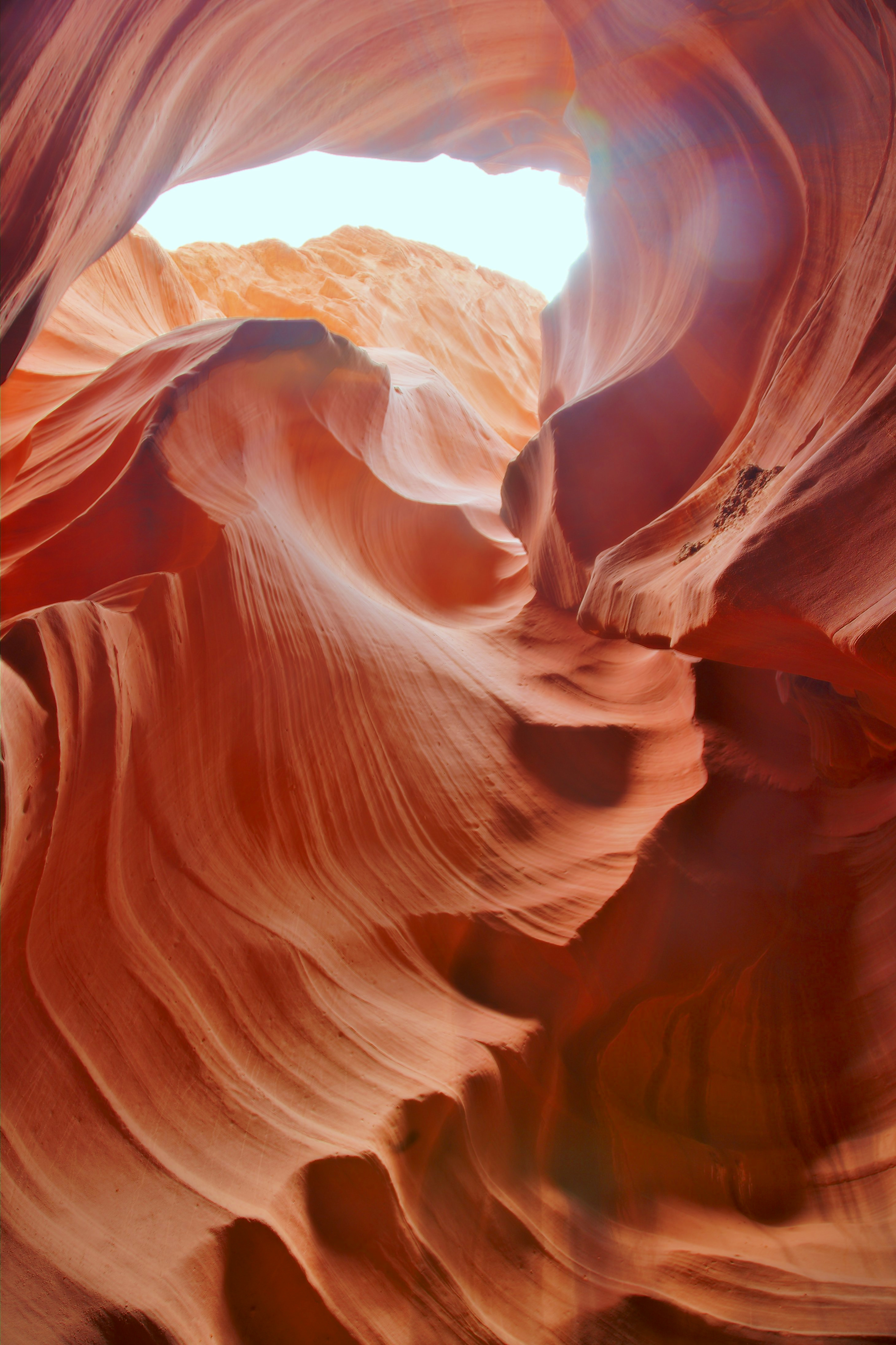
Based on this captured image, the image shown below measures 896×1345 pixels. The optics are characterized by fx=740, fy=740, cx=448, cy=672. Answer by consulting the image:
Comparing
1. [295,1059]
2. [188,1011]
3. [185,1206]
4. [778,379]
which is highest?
[778,379]

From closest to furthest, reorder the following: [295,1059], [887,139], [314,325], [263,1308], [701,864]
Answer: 1. [263,1308]
2. [295,1059]
3. [887,139]
4. [701,864]
5. [314,325]

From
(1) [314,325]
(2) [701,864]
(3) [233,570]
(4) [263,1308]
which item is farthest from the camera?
(1) [314,325]

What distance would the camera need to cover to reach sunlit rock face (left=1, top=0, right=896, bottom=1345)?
1.46 meters

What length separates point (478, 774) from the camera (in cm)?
240

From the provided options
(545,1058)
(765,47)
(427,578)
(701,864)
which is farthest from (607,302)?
(545,1058)

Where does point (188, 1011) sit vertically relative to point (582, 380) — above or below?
below

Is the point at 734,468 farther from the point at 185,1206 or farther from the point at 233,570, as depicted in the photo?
the point at 185,1206

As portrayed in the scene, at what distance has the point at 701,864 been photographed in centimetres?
207

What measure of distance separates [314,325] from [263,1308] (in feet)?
11.6

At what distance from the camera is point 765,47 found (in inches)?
86.5

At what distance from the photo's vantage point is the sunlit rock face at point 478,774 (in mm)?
Result: 1461

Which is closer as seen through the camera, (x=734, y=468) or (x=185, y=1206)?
(x=185, y=1206)

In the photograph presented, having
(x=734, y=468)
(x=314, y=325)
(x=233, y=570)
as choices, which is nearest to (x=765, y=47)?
(x=734, y=468)

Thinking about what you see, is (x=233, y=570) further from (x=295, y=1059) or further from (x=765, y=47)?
(x=765, y=47)
